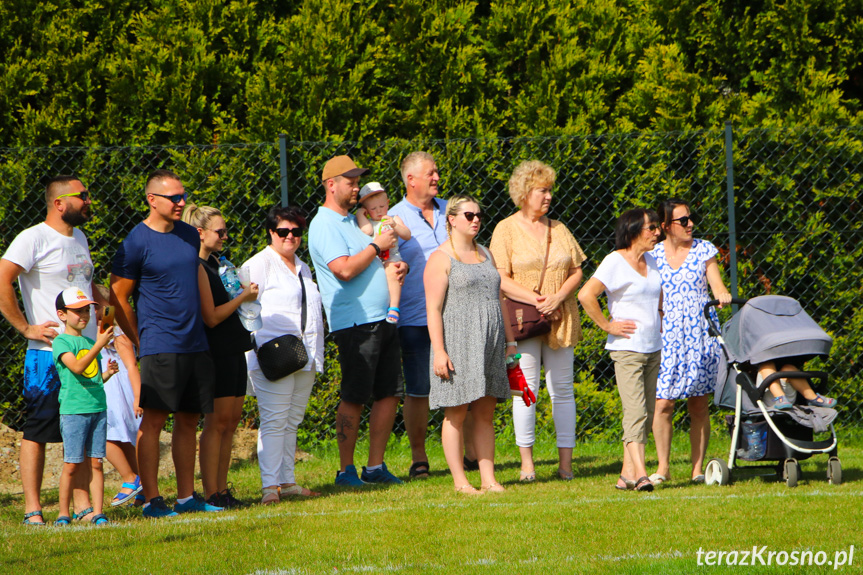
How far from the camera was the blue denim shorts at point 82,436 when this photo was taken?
488 centimetres

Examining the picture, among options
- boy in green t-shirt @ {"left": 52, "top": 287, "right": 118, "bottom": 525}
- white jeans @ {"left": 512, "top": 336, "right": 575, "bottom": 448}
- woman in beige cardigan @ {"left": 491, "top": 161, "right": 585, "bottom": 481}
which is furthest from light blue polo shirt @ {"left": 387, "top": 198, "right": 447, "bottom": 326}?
boy in green t-shirt @ {"left": 52, "top": 287, "right": 118, "bottom": 525}

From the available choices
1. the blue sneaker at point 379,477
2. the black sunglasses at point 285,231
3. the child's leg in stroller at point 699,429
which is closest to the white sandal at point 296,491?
the blue sneaker at point 379,477

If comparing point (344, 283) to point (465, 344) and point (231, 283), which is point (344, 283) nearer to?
point (231, 283)

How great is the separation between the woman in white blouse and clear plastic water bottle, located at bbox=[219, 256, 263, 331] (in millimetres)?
103

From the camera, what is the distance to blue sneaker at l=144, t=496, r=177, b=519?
5.08 metres

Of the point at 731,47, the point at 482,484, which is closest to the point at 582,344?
the point at 482,484

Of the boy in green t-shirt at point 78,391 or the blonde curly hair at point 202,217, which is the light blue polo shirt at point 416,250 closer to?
the blonde curly hair at point 202,217

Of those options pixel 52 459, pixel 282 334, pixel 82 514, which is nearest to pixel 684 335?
pixel 282 334

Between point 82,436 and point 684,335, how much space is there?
3.61 metres

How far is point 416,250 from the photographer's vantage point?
6.36m

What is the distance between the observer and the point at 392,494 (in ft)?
18.2

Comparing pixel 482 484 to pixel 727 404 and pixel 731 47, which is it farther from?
pixel 731 47

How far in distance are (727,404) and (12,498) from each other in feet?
15.4

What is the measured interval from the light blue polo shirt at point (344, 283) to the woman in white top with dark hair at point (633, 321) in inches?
51.8
